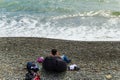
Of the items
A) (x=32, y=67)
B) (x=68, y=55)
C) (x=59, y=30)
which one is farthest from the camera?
(x=59, y=30)

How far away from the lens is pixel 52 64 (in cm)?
1431

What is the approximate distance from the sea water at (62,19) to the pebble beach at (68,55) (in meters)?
2.92

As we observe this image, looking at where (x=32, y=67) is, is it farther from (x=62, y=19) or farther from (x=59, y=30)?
(x=62, y=19)

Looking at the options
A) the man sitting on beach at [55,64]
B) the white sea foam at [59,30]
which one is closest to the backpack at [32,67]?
the man sitting on beach at [55,64]

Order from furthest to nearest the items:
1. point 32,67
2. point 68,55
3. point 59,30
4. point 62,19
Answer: point 62,19
point 59,30
point 68,55
point 32,67

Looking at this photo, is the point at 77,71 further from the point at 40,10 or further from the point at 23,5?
the point at 23,5

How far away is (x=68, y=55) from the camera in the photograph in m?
16.8

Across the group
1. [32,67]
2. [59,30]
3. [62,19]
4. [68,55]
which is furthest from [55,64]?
[62,19]

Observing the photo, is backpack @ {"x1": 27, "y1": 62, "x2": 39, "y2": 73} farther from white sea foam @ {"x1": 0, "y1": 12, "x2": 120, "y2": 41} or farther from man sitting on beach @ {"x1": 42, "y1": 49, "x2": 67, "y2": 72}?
white sea foam @ {"x1": 0, "y1": 12, "x2": 120, "y2": 41}

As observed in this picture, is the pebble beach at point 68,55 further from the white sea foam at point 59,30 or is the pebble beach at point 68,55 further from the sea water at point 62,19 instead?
the sea water at point 62,19

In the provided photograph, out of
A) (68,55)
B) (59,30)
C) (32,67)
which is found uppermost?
(32,67)

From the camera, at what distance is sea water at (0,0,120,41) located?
2302 cm

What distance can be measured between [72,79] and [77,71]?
2.93 feet

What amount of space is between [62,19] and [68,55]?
474 inches
